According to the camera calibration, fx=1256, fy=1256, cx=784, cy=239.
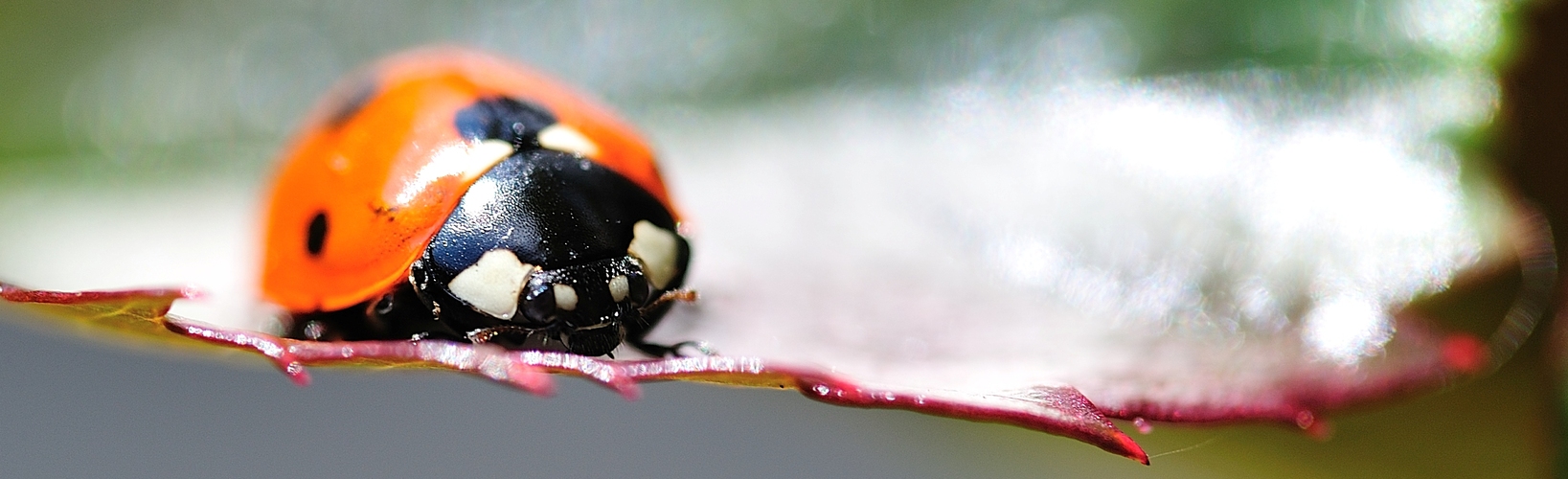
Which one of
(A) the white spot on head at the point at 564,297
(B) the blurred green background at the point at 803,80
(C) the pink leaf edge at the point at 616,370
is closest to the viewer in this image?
(C) the pink leaf edge at the point at 616,370

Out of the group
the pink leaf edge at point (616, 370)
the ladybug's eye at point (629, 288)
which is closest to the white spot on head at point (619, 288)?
the ladybug's eye at point (629, 288)

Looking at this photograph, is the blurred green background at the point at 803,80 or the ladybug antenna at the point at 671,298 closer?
the ladybug antenna at the point at 671,298

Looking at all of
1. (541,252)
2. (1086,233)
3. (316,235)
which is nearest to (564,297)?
(541,252)

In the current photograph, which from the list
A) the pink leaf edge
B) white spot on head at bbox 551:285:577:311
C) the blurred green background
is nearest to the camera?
the pink leaf edge

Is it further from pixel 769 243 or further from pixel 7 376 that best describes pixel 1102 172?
pixel 7 376

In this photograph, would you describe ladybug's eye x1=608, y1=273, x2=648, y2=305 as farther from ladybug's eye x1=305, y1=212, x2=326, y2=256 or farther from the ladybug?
ladybug's eye x1=305, y1=212, x2=326, y2=256

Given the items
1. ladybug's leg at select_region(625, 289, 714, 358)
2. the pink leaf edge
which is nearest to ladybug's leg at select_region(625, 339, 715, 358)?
ladybug's leg at select_region(625, 289, 714, 358)

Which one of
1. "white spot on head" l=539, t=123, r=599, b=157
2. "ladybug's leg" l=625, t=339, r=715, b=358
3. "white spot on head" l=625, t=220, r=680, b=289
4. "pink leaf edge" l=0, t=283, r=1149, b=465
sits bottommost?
"pink leaf edge" l=0, t=283, r=1149, b=465

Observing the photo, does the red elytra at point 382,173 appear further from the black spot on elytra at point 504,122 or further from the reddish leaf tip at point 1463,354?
the reddish leaf tip at point 1463,354

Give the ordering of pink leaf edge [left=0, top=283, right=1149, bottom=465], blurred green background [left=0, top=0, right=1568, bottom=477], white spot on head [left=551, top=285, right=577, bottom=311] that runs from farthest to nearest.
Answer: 1. blurred green background [left=0, top=0, right=1568, bottom=477]
2. white spot on head [left=551, top=285, right=577, bottom=311]
3. pink leaf edge [left=0, top=283, right=1149, bottom=465]
